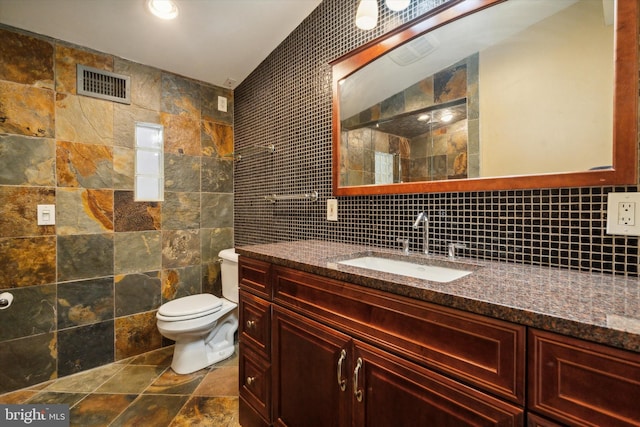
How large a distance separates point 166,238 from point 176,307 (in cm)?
61

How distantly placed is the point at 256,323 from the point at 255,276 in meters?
0.22

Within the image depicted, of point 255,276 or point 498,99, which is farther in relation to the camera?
point 255,276

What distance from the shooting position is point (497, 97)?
1172mm

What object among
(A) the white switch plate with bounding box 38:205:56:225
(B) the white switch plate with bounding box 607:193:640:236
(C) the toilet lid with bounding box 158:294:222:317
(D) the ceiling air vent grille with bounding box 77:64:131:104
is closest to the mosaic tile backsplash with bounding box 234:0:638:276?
(B) the white switch plate with bounding box 607:193:640:236

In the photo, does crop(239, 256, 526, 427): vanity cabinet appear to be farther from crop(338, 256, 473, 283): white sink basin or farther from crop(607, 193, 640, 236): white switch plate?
crop(607, 193, 640, 236): white switch plate

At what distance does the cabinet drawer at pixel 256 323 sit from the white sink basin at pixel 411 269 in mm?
442

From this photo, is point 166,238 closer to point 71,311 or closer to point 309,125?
point 71,311

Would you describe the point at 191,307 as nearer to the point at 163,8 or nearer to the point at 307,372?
the point at 307,372

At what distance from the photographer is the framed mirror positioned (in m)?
0.92

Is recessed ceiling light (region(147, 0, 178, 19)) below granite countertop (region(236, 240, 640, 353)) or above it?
above

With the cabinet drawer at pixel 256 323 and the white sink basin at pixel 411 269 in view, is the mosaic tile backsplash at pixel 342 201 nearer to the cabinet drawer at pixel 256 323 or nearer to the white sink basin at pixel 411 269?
the white sink basin at pixel 411 269

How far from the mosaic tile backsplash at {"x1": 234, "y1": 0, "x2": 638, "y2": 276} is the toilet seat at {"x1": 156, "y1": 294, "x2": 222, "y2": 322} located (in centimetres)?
61

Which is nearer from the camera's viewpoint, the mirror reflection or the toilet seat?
the mirror reflection

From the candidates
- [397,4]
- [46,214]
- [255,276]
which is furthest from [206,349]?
[397,4]
